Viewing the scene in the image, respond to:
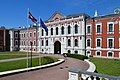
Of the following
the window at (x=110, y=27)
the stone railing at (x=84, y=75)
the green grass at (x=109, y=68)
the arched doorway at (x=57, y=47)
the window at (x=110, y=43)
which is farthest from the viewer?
the arched doorway at (x=57, y=47)

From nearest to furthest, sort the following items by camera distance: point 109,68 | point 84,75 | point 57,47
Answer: point 84,75
point 109,68
point 57,47

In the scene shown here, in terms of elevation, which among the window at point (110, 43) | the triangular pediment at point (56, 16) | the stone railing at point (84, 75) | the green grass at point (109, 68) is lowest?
the green grass at point (109, 68)

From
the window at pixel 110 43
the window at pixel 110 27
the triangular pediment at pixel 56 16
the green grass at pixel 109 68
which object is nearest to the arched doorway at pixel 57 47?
the triangular pediment at pixel 56 16

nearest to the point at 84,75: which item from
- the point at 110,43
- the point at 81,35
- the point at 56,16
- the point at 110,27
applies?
the point at 110,43

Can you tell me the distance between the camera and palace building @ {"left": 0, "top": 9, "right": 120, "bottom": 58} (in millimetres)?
37481

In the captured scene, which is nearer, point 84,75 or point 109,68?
point 84,75

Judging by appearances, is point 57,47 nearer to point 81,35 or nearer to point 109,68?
point 81,35

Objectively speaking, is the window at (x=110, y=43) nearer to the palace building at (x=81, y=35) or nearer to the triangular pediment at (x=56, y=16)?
the palace building at (x=81, y=35)

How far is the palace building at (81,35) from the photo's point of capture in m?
37.5

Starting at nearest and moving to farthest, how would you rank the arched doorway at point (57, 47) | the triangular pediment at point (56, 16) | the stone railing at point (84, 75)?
the stone railing at point (84, 75), the triangular pediment at point (56, 16), the arched doorway at point (57, 47)

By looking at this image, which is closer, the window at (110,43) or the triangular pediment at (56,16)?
the window at (110,43)

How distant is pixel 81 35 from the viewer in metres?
43.8

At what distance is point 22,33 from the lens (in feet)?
233

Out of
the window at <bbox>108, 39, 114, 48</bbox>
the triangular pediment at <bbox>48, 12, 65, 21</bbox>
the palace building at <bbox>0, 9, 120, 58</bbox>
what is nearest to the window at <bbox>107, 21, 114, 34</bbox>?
the palace building at <bbox>0, 9, 120, 58</bbox>
